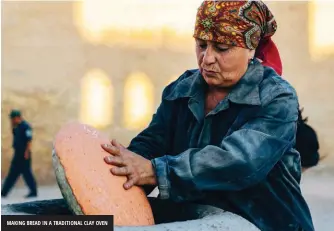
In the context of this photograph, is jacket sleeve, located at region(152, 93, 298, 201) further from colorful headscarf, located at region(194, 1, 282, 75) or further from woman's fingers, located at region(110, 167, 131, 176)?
colorful headscarf, located at region(194, 1, 282, 75)

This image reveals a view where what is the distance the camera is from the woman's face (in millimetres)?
2709

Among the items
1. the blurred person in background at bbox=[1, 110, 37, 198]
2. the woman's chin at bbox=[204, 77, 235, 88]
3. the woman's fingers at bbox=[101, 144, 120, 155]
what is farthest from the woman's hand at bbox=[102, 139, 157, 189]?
the blurred person in background at bbox=[1, 110, 37, 198]

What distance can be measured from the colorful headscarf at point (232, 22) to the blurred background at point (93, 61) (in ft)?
24.4

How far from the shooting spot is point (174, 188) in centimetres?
262

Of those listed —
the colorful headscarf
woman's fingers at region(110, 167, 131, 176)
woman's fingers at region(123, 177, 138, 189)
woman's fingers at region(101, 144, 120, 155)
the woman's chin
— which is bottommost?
woman's fingers at region(123, 177, 138, 189)

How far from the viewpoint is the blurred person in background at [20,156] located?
9.31 metres

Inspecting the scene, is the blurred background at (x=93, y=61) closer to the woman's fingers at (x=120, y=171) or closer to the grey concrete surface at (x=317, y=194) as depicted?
the grey concrete surface at (x=317, y=194)

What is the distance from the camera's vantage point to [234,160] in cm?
254

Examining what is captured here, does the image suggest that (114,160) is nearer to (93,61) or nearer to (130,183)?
(130,183)

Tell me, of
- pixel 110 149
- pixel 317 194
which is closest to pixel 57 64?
pixel 317 194

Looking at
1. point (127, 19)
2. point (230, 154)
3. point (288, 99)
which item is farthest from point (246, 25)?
point (127, 19)

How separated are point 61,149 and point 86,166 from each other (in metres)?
0.09

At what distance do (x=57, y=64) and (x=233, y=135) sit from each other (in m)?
8.00

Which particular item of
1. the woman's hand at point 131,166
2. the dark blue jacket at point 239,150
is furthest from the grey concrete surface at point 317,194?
the woman's hand at point 131,166
